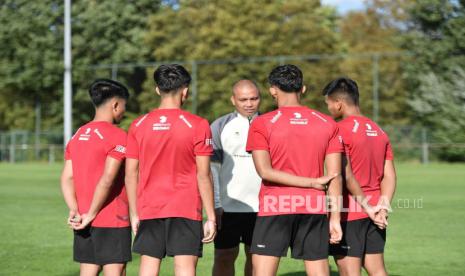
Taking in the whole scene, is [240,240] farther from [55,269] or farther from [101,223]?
[55,269]

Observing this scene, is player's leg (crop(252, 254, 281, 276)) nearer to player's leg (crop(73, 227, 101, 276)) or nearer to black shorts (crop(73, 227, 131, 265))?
black shorts (crop(73, 227, 131, 265))

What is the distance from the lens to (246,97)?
752 centimetres

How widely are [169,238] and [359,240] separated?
166 cm

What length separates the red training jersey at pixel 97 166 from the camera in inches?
252

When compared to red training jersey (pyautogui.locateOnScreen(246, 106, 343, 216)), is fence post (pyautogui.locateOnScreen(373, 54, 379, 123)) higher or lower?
higher

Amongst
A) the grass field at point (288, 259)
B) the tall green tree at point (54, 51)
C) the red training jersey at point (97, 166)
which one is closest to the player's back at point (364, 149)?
the red training jersey at point (97, 166)

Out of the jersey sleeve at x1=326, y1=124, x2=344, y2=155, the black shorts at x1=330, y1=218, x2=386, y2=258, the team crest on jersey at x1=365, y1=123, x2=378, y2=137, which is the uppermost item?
the team crest on jersey at x1=365, y1=123, x2=378, y2=137

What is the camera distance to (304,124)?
6020 millimetres

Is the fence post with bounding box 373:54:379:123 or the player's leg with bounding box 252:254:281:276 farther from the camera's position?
the fence post with bounding box 373:54:379:123

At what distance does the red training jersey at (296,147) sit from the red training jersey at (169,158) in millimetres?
453

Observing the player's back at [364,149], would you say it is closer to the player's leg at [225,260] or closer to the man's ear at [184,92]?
the man's ear at [184,92]

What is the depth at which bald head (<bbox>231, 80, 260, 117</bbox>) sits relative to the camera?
24.6 feet

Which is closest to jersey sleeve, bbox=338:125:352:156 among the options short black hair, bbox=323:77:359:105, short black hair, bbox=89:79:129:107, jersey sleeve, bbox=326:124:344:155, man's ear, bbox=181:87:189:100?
short black hair, bbox=323:77:359:105

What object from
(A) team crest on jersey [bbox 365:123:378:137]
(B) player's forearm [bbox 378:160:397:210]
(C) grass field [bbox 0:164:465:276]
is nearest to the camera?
(A) team crest on jersey [bbox 365:123:378:137]
